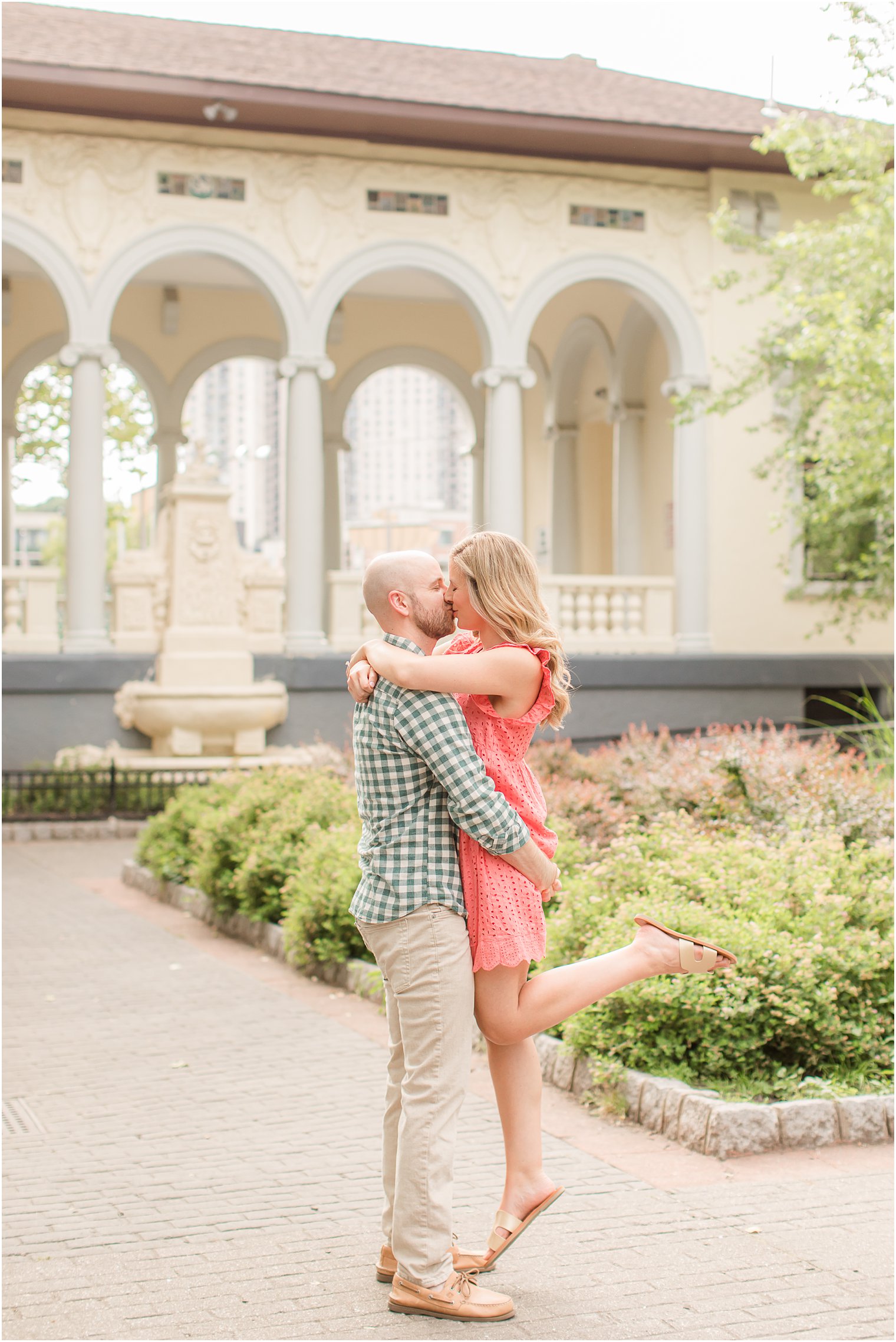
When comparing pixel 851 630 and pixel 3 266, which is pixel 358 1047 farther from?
pixel 3 266

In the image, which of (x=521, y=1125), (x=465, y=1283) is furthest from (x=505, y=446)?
(x=465, y=1283)

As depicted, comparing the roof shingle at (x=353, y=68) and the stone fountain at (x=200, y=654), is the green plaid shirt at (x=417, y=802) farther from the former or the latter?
the roof shingle at (x=353, y=68)

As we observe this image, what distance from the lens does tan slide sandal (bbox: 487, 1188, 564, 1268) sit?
358 centimetres

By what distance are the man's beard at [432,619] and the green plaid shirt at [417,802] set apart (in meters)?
0.08

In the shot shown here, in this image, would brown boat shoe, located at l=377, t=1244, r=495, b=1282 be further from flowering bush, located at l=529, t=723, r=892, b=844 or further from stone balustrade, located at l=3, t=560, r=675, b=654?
stone balustrade, located at l=3, t=560, r=675, b=654

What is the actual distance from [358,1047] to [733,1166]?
2.06 meters

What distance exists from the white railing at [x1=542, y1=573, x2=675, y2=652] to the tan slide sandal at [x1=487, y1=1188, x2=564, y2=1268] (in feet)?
47.7

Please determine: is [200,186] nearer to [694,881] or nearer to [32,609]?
[32,609]

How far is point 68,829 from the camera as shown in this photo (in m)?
14.0

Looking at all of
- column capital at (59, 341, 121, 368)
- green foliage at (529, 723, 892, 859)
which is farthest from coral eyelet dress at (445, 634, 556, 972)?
column capital at (59, 341, 121, 368)

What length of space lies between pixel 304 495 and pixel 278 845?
32.8 ft

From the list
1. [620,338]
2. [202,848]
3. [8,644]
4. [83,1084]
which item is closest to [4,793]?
[8,644]

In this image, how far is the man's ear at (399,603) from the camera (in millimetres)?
3533

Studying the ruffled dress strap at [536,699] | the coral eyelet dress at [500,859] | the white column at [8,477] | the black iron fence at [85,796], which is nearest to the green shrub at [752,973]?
the coral eyelet dress at [500,859]
